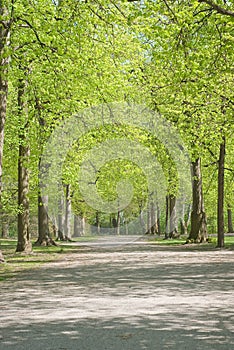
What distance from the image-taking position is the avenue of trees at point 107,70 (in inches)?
592

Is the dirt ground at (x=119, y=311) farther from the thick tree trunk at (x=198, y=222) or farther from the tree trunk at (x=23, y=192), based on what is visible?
the thick tree trunk at (x=198, y=222)

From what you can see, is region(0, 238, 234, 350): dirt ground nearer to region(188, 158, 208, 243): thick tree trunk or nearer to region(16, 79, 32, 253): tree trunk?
region(16, 79, 32, 253): tree trunk

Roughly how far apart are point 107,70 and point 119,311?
1395 cm

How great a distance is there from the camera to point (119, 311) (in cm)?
801

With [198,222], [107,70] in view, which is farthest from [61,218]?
[107,70]

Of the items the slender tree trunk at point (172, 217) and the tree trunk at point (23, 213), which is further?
the slender tree trunk at point (172, 217)

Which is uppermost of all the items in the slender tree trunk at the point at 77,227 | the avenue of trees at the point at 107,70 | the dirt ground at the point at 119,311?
the avenue of trees at the point at 107,70

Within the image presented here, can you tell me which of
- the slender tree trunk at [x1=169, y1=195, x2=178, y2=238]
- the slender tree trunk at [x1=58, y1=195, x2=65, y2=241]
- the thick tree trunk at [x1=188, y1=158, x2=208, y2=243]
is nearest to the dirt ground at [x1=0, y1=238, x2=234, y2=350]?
the thick tree trunk at [x1=188, y1=158, x2=208, y2=243]

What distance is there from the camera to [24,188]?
936 inches

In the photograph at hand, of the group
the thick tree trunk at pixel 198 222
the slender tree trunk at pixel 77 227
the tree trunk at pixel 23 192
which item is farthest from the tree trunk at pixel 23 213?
the slender tree trunk at pixel 77 227

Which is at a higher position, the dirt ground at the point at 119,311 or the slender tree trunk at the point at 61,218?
the slender tree trunk at the point at 61,218

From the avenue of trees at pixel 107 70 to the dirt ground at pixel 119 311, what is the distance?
618cm

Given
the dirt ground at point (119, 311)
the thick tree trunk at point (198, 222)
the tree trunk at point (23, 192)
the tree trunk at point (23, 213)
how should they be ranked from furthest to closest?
the thick tree trunk at point (198, 222) < the tree trunk at point (23, 213) < the tree trunk at point (23, 192) < the dirt ground at point (119, 311)

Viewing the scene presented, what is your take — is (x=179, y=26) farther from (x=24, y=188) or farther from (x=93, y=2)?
(x=24, y=188)
